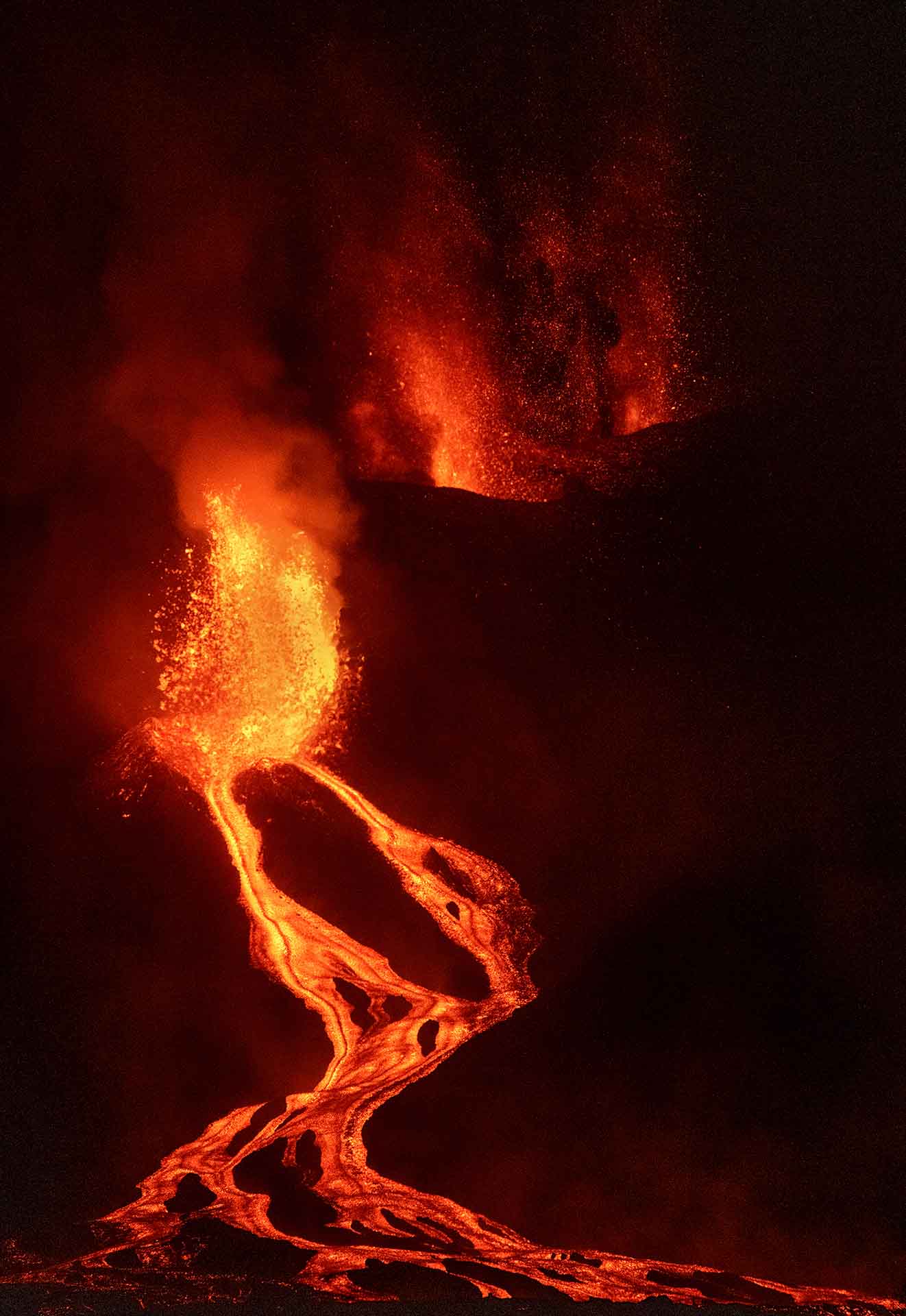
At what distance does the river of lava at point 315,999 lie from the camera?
3562 mm

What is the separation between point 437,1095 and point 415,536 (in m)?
2.12

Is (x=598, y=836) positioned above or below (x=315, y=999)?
above

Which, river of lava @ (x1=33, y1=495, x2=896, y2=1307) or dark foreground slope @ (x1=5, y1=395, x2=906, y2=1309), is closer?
river of lava @ (x1=33, y1=495, x2=896, y2=1307)

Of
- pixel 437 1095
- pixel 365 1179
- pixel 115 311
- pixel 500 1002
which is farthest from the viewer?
pixel 115 311

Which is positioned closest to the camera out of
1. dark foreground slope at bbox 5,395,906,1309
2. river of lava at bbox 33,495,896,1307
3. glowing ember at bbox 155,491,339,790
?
river of lava at bbox 33,495,896,1307

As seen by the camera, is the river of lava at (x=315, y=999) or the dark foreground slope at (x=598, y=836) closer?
the river of lava at (x=315, y=999)

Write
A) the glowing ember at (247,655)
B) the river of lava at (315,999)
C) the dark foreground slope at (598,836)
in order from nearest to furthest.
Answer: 1. the river of lava at (315,999)
2. the dark foreground slope at (598,836)
3. the glowing ember at (247,655)

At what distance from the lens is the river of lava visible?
3562 mm

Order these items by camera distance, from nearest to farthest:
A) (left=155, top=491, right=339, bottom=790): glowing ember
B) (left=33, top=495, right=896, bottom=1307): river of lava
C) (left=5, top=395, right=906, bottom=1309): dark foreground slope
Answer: (left=33, top=495, right=896, bottom=1307): river of lava → (left=5, top=395, right=906, bottom=1309): dark foreground slope → (left=155, top=491, right=339, bottom=790): glowing ember

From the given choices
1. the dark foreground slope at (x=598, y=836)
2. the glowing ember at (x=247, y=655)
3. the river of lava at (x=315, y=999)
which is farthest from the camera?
the glowing ember at (x=247, y=655)

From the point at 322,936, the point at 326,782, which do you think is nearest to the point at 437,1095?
the point at 322,936

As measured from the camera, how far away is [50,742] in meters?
5.30

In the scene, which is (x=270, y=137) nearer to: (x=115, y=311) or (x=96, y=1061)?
(x=115, y=311)

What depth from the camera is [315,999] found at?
495 cm
